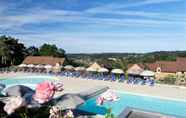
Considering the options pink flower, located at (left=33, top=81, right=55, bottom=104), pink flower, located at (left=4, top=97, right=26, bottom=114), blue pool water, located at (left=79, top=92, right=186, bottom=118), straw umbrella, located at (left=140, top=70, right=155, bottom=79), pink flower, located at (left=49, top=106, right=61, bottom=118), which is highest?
pink flower, located at (left=33, top=81, right=55, bottom=104)

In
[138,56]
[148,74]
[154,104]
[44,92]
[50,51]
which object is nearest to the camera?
[44,92]

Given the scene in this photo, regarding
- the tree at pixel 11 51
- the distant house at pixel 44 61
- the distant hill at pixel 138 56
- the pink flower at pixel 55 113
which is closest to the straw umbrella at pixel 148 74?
the distant house at pixel 44 61

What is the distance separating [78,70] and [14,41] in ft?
40.0

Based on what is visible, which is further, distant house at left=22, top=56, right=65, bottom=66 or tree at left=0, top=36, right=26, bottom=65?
tree at left=0, top=36, right=26, bottom=65

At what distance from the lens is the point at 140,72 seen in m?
29.4

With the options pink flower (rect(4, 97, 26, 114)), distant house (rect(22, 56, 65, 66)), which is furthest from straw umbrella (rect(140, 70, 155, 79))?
pink flower (rect(4, 97, 26, 114))

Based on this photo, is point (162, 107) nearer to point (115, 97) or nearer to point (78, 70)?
point (115, 97)

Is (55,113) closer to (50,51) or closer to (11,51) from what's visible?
(11,51)

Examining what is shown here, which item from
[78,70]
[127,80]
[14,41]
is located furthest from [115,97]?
[14,41]

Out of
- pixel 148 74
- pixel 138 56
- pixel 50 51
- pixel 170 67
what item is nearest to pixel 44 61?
pixel 50 51

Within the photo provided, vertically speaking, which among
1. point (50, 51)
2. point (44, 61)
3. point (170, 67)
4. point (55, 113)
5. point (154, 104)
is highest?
point (55, 113)

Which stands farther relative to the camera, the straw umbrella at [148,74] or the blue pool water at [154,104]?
the straw umbrella at [148,74]

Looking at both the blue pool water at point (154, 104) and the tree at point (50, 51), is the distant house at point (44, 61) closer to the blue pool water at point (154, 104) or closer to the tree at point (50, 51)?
the tree at point (50, 51)

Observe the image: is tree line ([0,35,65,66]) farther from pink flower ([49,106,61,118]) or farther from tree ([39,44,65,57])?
pink flower ([49,106,61,118])
